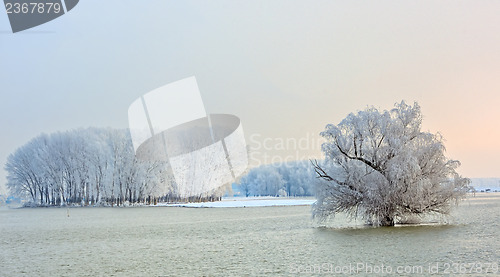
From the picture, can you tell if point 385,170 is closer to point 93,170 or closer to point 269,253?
point 269,253

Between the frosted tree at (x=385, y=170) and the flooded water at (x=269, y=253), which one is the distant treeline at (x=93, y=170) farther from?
the frosted tree at (x=385, y=170)

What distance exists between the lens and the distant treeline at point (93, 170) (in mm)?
98500

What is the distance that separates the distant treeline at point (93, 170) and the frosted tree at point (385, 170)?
66.6 meters

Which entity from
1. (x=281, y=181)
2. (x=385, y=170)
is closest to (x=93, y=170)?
(x=385, y=170)

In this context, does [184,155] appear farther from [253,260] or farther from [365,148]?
[253,260]

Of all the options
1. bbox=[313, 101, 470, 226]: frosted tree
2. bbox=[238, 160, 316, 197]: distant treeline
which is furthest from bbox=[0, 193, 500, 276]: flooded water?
bbox=[238, 160, 316, 197]: distant treeline

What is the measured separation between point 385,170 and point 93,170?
77.1 m

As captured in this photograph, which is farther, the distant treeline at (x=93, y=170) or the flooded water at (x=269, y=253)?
the distant treeline at (x=93, y=170)

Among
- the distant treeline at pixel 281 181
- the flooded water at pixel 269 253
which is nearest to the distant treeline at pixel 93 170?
the flooded water at pixel 269 253

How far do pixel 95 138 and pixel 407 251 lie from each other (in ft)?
290

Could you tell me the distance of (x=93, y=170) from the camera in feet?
327

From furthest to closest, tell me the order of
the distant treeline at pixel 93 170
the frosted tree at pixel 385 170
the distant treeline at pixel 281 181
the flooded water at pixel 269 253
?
1. the distant treeline at pixel 281 181
2. the distant treeline at pixel 93 170
3. the frosted tree at pixel 385 170
4. the flooded water at pixel 269 253

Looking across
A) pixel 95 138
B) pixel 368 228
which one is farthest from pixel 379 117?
pixel 95 138

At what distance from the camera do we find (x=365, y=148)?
36.1 metres
